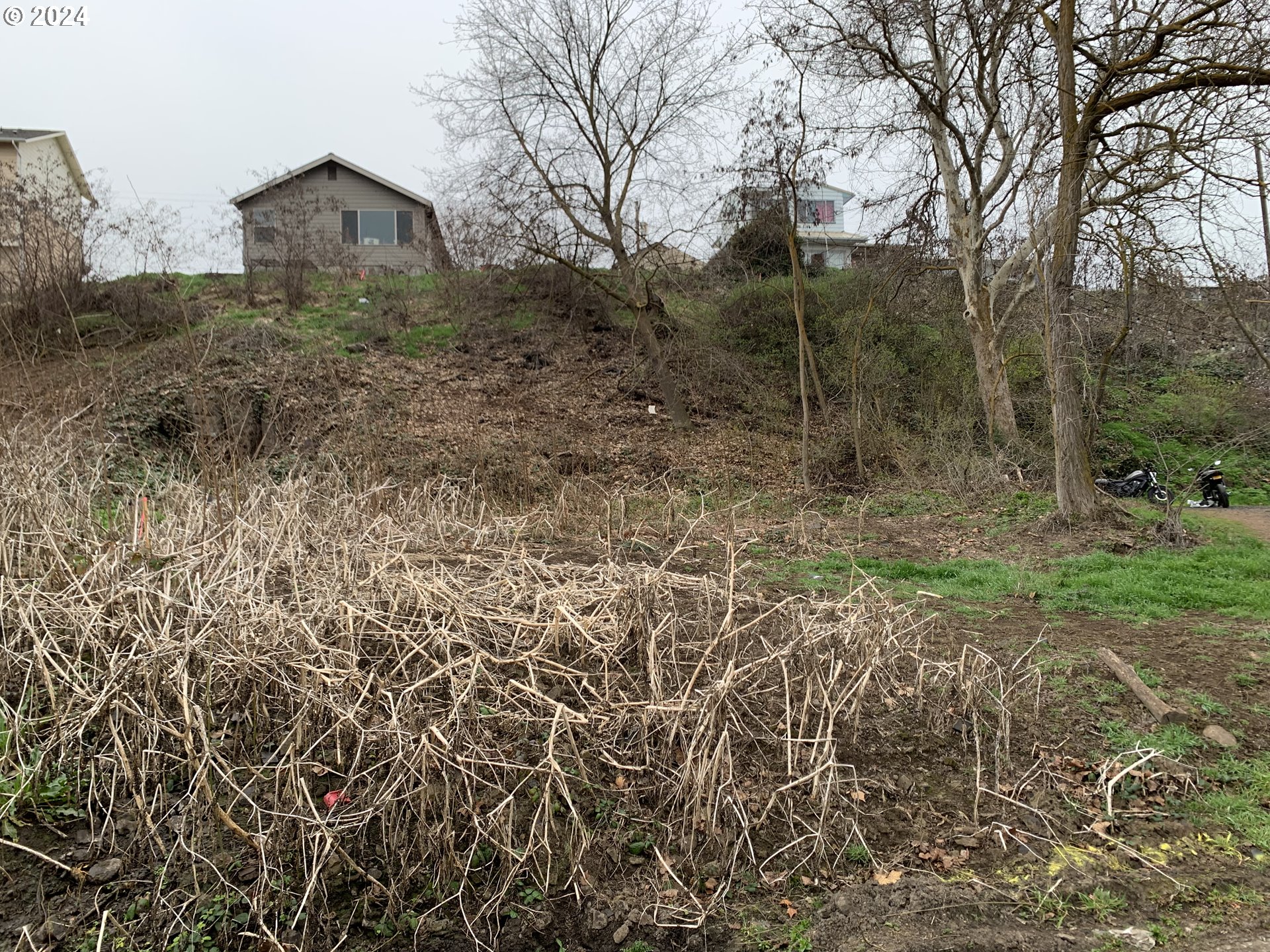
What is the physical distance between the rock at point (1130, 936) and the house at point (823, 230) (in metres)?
12.2

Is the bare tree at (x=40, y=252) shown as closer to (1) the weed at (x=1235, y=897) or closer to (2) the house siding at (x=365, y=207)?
(2) the house siding at (x=365, y=207)

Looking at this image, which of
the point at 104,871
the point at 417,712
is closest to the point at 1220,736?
the point at 417,712

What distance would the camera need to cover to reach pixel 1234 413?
56.2ft

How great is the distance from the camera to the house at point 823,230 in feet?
48.6

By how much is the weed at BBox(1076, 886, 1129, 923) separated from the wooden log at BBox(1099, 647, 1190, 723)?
1650 mm

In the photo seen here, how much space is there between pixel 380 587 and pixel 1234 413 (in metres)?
18.8

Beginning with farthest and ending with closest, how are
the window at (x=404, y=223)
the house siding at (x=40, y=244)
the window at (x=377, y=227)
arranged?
1. the window at (x=404, y=223)
2. the window at (x=377, y=227)
3. the house siding at (x=40, y=244)

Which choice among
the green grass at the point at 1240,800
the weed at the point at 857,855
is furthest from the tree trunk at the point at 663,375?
the weed at the point at 857,855

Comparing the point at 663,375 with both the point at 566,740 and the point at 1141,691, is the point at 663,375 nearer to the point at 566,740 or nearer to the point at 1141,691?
the point at 1141,691

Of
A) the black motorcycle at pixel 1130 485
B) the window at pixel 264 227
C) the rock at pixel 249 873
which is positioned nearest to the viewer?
the rock at pixel 249 873

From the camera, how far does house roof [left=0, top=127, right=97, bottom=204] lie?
653 inches

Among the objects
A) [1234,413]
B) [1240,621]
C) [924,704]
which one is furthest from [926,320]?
[924,704]

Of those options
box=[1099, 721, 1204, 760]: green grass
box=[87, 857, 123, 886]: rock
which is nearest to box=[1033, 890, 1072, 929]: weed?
box=[1099, 721, 1204, 760]: green grass

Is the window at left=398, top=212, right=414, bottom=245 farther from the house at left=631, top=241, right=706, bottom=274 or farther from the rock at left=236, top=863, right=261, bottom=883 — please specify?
the rock at left=236, top=863, right=261, bottom=883
